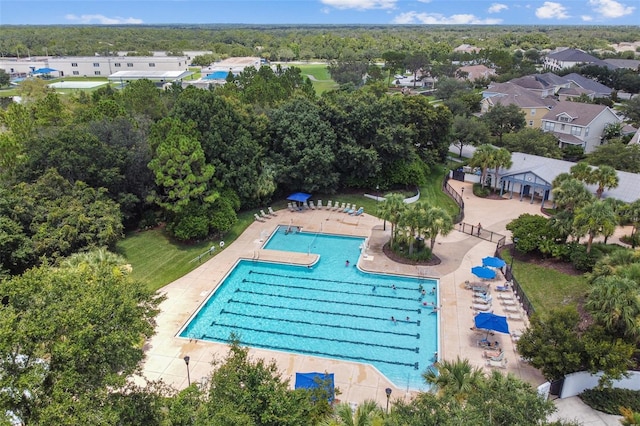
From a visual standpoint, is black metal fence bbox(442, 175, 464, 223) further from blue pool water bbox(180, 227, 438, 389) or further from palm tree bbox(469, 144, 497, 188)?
blue pool water bbox(180, 227, 438, 389)

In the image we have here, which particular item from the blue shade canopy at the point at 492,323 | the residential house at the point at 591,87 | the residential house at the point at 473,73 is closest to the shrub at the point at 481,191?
the blue shade canopy at the point at 492,323

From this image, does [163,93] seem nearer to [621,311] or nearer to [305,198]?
[305,198]

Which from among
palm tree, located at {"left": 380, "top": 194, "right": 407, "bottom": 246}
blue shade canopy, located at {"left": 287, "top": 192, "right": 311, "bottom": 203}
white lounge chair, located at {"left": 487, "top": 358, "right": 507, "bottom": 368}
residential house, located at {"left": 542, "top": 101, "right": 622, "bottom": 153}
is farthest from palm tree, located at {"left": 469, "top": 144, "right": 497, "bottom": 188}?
white lounge chair, located at {"left": 487, "top": 358, "right": 507, "bottom": 368}

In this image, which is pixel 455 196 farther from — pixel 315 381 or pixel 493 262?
pixel 315 381

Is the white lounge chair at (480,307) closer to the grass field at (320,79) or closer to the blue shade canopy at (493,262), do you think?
the blue shade canopy at (493,262)

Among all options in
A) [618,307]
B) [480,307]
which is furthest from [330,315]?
[618,307]

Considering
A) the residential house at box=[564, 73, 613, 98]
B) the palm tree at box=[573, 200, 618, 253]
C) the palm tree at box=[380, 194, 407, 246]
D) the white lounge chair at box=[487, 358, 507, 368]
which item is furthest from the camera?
the residential house at box=[564, 73, 613, 98]
